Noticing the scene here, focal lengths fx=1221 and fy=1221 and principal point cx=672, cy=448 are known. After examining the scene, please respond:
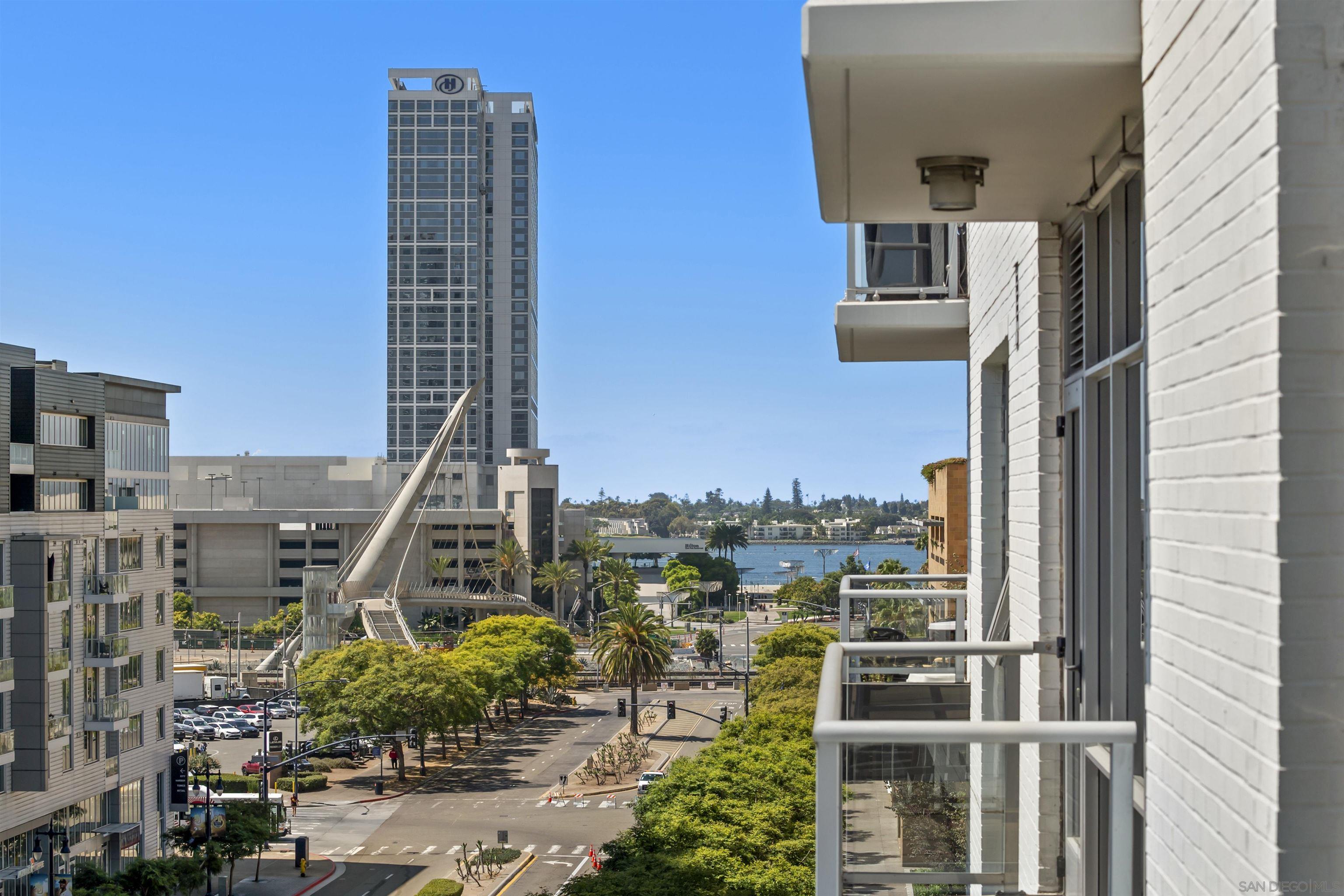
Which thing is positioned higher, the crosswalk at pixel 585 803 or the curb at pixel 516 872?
the curb at pixel 516 872

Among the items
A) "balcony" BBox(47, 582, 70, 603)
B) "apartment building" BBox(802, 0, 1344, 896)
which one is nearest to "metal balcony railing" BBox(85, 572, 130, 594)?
"balcony" BBox(47, 582, 70, 603)

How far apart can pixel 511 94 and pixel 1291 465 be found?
20269cm

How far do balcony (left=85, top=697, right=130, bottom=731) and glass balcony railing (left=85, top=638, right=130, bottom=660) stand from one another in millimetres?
1326

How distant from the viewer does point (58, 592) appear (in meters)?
37.0

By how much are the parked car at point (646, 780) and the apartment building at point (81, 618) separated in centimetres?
2047

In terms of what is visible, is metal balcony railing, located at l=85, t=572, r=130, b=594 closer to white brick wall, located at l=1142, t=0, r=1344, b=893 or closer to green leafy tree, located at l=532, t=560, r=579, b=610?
white brick wall, located at l=1142, t=0, r=1344, b=893

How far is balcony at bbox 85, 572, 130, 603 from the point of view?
38.8 meters

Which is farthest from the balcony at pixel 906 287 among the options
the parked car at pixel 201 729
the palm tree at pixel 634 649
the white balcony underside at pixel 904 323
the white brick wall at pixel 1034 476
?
the parked car at pixel 201 729

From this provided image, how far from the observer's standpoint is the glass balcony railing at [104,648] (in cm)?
3872

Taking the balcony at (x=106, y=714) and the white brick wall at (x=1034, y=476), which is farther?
the balcony at (x=106, y=714)

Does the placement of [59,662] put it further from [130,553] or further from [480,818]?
[480,818]

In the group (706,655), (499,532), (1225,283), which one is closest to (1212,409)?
(1225,283)

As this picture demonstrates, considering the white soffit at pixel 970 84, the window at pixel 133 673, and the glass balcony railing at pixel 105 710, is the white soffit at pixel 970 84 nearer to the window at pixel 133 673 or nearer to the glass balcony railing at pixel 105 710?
the glass balcony railing at pixel 105 710

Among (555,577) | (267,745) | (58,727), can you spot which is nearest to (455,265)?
(555,577)
